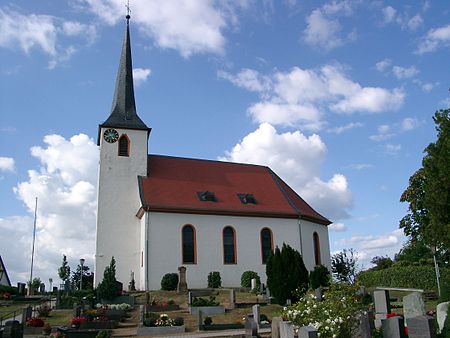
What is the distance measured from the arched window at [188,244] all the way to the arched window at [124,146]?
6744 millimetres

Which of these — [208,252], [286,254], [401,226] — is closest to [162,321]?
[286,254]

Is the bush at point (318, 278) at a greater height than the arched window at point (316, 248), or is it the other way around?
the arched window at point (316, 248)

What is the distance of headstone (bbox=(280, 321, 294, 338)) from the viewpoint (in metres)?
11.2

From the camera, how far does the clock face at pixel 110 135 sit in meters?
32.7

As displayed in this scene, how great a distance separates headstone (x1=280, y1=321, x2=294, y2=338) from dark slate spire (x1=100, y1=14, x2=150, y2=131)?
77.4 ft

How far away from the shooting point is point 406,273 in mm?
32406

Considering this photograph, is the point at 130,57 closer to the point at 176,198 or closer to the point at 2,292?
the point at 176,198

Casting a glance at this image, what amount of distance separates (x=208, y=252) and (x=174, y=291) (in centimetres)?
408

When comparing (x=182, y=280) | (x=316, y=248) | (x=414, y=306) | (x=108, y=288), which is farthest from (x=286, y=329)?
(x=316, y=248)

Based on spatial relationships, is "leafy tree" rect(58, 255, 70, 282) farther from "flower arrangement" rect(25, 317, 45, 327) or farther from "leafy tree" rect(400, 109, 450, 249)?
"leafy tree" rect(400, 109, 450, 249)

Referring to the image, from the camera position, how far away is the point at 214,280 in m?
29.6

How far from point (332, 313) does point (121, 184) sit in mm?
22883

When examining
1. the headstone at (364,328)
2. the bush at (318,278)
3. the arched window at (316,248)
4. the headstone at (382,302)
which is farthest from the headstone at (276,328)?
the arched window at (316,248)

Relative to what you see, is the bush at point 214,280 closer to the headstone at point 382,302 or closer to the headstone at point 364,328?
the headstone at point 382,302
